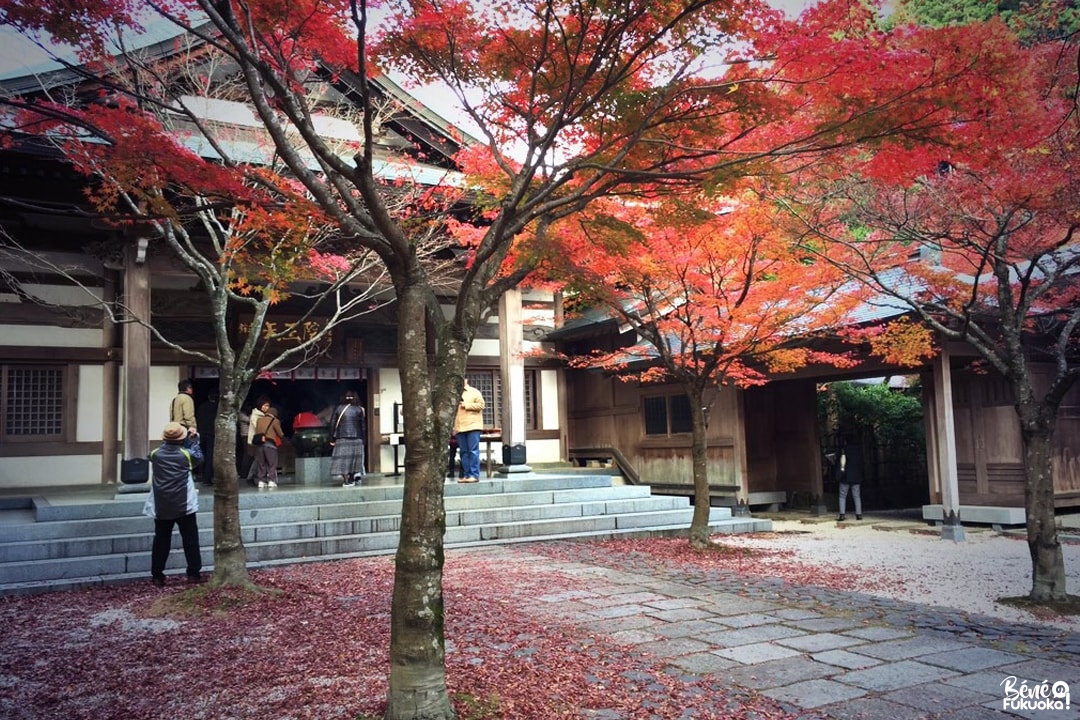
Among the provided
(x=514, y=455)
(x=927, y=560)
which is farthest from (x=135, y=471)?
(x=927, y=560)

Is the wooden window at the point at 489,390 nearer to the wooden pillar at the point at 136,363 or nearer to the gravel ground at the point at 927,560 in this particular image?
the gravel ground at the point at 927,560

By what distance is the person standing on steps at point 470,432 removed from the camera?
12078mm

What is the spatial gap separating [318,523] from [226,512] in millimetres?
2844

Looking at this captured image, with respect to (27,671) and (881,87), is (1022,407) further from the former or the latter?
(27,671)

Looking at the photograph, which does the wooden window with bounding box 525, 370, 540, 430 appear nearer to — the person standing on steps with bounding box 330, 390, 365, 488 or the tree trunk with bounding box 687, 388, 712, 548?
the person standing on steps with bounding box 330, 390, 365, 488

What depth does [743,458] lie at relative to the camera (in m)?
14.9

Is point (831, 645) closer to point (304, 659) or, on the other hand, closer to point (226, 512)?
point (304, 659)

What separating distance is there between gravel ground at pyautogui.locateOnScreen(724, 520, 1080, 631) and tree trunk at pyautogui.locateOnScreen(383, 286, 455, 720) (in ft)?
16.8

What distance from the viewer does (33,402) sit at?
1266 centimetres

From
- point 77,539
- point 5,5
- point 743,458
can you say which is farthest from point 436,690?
point 743,458

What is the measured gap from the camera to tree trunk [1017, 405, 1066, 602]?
6652mm

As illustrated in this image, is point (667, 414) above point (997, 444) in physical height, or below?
above

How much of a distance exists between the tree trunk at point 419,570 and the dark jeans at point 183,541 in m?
4.62

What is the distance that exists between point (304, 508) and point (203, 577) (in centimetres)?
222
